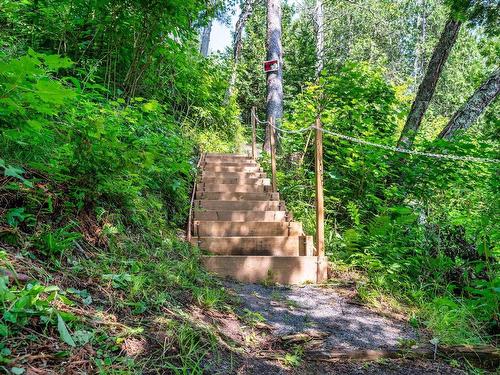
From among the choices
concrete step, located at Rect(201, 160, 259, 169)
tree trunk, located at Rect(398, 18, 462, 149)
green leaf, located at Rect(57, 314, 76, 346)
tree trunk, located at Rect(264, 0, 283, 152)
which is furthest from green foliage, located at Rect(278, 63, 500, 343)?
green leaf, located at Rect(57, 314, 76, 346)

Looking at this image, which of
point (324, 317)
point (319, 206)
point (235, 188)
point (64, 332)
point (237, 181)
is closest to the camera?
point (64, 332)

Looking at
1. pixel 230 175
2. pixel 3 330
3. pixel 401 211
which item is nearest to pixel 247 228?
pixel 401 211

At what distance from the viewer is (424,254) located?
398 centimetres

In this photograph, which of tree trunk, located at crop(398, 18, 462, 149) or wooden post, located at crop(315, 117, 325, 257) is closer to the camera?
wooden post, located at crop(315, 117, 325, 257)

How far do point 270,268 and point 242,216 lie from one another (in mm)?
1374

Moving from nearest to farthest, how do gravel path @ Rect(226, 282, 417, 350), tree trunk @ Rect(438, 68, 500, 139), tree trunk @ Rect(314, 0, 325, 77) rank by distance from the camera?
gravel path @ Rect(226, 282, 417, 350) → tree trunk @ Rect(438, 68, 500, 139) → tree trunk @ Rect(314, 0, 325, 77)

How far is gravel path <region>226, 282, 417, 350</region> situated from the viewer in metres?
2.74

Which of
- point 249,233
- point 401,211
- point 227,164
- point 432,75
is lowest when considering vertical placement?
point 249,233

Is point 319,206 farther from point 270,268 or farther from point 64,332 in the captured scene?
point 64,332

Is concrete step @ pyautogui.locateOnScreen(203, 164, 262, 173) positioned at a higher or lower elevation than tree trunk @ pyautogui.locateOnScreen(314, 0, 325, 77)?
lower

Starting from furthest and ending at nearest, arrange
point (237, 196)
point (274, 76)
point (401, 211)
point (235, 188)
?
point (274, 76) < point (235, 188) < point (237, 196) < point (401, 211)

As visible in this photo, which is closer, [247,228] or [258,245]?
[258,245]

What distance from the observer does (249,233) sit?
5070 mm

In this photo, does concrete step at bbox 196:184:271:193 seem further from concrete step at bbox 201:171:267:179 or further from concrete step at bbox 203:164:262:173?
concrete step at bbox 203:164:262:173
